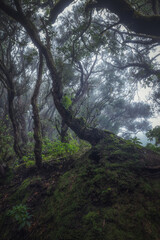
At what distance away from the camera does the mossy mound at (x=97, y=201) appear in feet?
5.80

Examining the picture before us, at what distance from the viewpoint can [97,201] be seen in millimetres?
2320

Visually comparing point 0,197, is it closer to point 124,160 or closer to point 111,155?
point 111,155

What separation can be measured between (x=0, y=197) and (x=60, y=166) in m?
1.84

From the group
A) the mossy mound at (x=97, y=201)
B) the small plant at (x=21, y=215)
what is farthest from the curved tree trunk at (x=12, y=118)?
the small plant at (x=21, y=215)

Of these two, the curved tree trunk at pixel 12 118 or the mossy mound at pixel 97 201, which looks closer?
the mossy mound at pixel 97 201

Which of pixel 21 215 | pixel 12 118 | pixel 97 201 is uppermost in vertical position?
pixel 12 118

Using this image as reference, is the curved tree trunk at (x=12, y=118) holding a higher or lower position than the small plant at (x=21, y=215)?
higher

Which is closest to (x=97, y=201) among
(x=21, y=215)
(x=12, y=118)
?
(x=21, y=215)

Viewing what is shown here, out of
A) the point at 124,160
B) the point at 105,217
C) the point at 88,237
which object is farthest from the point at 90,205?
the point at 124,160

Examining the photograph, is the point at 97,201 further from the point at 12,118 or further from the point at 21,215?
the point at 12,118

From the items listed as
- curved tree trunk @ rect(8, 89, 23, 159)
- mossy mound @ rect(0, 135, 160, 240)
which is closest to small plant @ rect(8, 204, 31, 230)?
mossy mound @ rect(0, 135, 160, 240)

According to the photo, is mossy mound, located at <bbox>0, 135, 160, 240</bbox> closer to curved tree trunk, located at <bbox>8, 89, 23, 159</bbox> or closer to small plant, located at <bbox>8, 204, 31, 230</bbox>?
small plant, located at <bbox>8, 204, 31, 230</bbox>

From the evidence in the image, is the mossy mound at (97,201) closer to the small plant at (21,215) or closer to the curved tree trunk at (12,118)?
the small plant at (21,215)

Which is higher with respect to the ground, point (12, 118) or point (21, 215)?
point (12, 118)
